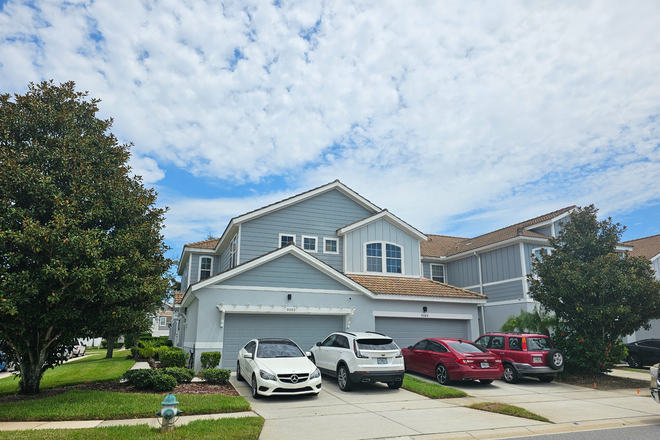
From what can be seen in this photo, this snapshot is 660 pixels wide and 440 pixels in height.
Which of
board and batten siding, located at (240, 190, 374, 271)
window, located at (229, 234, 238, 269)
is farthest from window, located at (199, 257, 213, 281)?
board and batten siding, located at (240, 190, 374, 271)

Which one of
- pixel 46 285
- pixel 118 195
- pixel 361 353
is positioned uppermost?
pixel 118 195

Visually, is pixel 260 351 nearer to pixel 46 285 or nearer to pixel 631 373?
pixel 46 285

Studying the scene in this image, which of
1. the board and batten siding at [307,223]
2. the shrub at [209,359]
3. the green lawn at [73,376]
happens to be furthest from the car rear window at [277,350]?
the board and batten siding at [307,223]

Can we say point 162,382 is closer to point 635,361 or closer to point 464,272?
point 464,272

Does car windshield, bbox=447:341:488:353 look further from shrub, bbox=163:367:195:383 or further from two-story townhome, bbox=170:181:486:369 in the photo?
shrub, bbox=163:367:195:383

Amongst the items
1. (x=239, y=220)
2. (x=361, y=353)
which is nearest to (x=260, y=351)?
(x=361, y=353)

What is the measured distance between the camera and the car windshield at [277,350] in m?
12.1

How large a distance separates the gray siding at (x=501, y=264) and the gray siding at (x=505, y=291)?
35cm

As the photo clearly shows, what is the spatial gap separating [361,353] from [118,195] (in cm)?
768

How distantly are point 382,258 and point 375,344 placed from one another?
9057 millimetres

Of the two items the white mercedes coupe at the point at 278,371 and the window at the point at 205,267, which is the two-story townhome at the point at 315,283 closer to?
the window at the point at 205,267

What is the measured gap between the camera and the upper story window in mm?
21234

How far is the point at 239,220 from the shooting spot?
19.6 metres

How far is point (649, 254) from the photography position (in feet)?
92.2
